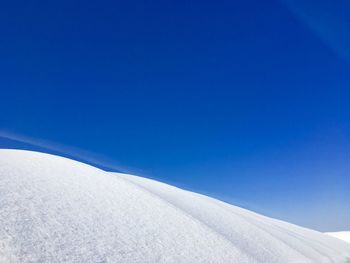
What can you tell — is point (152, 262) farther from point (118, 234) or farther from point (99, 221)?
point (99, 221)

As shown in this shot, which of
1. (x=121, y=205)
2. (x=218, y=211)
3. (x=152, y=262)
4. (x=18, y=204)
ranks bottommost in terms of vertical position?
(x=152, y=262)

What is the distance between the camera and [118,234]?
305 inches

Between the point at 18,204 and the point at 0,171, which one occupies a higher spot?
the point at 0,171

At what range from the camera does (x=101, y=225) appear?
7.93m

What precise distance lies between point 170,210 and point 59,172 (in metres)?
3.65

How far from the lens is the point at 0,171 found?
376 inches

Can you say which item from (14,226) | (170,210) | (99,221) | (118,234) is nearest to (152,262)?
(118,234)

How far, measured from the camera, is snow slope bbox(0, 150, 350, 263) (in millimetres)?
6430

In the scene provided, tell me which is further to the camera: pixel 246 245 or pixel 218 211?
pixel 218 211

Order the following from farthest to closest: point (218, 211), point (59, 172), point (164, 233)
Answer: point (218, 211), point (59, 172), point (164, 233)

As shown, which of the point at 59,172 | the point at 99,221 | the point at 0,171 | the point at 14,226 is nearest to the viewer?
the point at 14,226

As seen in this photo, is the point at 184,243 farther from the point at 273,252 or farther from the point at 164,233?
the point at 273,252

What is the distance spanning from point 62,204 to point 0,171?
2403 millimetres

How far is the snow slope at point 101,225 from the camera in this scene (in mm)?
6430
